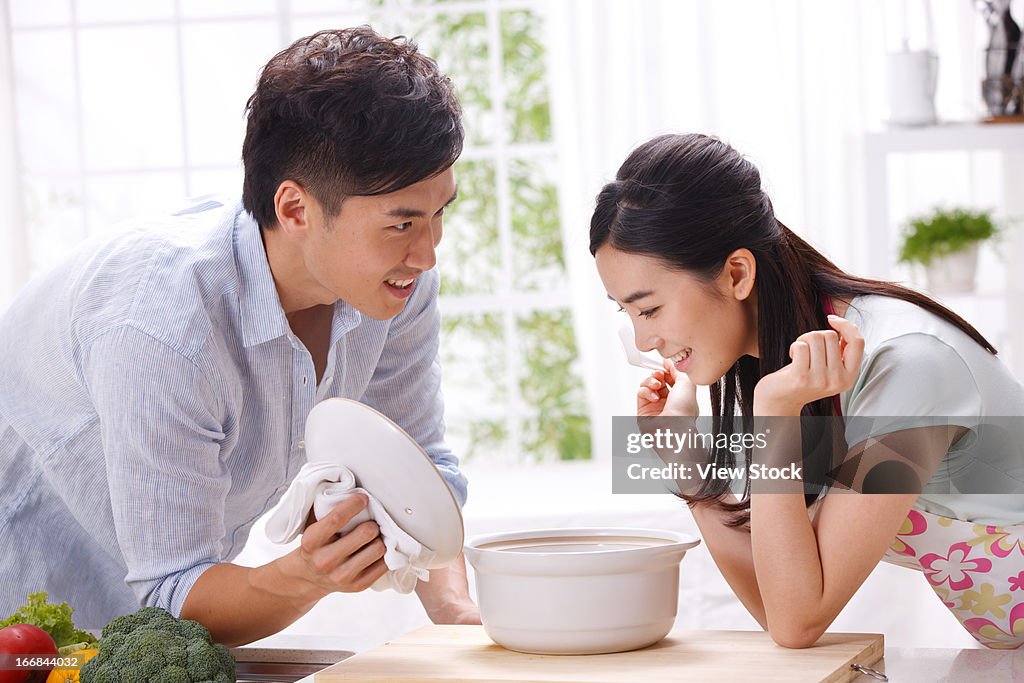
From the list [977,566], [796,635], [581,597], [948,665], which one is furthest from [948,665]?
[581,597]

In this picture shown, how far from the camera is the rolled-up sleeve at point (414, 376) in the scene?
176 centimetres

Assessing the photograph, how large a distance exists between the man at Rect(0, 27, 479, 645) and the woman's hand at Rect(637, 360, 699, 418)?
0.29 m

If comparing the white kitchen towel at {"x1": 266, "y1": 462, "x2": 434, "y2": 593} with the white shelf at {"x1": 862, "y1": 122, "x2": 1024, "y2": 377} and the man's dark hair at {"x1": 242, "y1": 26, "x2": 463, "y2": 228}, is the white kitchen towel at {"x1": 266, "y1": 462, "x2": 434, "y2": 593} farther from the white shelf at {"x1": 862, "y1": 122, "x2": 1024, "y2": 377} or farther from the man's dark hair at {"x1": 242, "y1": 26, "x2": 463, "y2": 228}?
the white shelf at {"x1": 862, "y1": 122, "x2": 1024, "y2": 377}

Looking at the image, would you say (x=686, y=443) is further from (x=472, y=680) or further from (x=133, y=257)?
(x=133, y=257)

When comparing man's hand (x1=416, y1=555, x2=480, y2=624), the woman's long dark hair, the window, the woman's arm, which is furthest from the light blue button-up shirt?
the window

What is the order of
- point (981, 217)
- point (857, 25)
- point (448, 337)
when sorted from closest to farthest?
point (981, 217) < point (857, 25) < point (448, 337)

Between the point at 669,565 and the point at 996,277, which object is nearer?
the point at 669,565

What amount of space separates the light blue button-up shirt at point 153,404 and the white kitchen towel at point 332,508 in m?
0.20

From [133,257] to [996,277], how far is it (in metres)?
2.83

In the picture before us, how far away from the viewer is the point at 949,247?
3051 millimetres

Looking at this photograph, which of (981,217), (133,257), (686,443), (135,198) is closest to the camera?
(133,257)

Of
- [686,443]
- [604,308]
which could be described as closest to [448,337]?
[604,308]

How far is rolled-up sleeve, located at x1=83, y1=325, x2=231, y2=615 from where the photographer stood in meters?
1.32

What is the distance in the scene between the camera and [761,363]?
1522 mm
